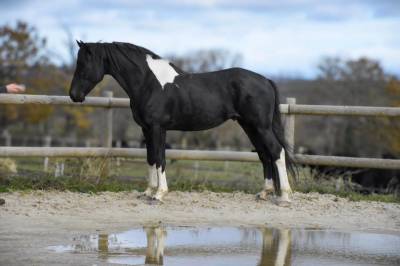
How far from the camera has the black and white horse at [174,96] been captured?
8492 mm

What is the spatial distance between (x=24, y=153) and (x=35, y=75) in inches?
1393

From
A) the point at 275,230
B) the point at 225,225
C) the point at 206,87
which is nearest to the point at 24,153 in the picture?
the point at 206,87

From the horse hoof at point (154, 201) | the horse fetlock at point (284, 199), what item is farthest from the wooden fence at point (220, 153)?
the horse hoof at point (154, 201)

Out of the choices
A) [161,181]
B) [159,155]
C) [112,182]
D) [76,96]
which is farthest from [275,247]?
[112,182]

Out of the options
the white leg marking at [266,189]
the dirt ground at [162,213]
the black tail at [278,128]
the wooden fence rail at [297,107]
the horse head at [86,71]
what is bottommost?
the dirt ground at [162,213]

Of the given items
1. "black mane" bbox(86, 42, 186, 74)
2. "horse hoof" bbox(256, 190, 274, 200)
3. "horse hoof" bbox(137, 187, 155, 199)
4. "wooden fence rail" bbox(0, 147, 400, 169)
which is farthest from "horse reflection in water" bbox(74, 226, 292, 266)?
"wooden fence rail" bbox(0, 147, 400, 169)

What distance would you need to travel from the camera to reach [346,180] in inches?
421

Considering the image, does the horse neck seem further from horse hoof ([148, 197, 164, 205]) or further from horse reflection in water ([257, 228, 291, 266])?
horse reflection in water ([257, 228, 291, 266])

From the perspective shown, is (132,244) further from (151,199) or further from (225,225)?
(151,199)

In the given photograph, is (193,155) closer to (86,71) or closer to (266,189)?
(266,189)

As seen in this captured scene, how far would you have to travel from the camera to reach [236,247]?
6066 mm

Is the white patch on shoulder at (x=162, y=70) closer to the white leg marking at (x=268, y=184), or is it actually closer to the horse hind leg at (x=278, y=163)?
the horse hind leg at (x=278, y=163)

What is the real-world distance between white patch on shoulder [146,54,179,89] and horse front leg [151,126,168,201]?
59 cm

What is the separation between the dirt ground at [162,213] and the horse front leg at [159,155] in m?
0.18
